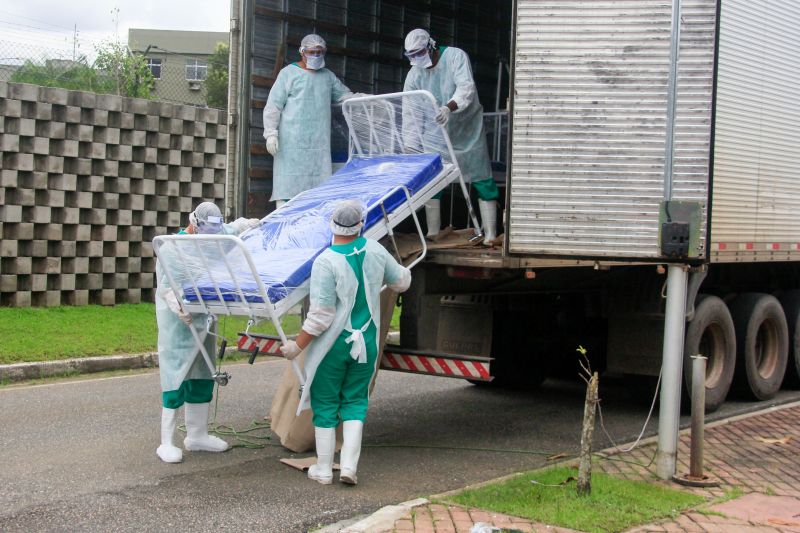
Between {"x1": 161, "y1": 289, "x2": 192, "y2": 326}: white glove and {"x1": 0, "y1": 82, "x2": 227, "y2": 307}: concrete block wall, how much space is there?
6.82 meters

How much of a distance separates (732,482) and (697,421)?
441 millimetres

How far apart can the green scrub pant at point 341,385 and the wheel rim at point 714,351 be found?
4.18 metres

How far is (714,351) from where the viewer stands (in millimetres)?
9641

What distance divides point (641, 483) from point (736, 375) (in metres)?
3.92

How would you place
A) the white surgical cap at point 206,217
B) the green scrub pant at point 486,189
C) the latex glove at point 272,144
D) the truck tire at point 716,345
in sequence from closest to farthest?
the white surgical cap at point 206,217
the latex glove at point 272,144
the green scrub pant at point 486,189
the truck tire at point 716,345

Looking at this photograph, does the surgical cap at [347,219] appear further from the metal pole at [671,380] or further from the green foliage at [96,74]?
the green foliage at [96,74]

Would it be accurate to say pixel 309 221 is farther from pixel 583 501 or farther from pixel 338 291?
pixel 583 501

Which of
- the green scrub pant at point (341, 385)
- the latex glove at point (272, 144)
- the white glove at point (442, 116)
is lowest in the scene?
the green scrub pant at point (341, 385)

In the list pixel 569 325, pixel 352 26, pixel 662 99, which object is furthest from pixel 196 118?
pixel 662 99

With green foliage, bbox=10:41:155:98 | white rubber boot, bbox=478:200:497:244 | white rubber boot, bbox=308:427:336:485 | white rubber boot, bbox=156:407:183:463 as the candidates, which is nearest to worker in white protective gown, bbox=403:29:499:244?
white rubber boot, bbox=478:200:497:244

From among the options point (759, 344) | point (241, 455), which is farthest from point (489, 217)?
point (759, 344)

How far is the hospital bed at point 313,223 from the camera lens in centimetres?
653

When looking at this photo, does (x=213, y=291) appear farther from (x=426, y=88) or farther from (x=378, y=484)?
(x=426, y=88)

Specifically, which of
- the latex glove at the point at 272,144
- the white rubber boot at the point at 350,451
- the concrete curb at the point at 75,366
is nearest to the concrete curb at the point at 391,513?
the white rubber boot at the point at 350,451
